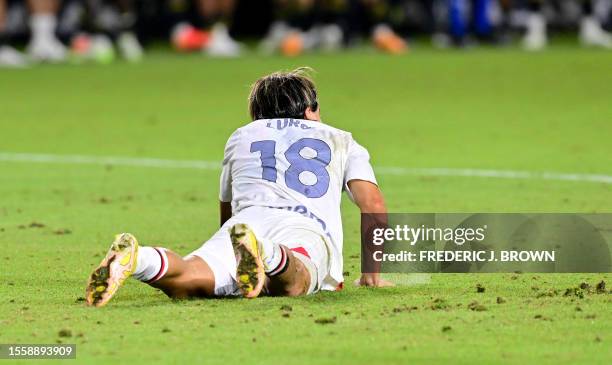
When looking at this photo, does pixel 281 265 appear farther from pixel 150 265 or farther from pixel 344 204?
pixel 344 204

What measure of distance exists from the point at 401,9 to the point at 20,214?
62.6ft

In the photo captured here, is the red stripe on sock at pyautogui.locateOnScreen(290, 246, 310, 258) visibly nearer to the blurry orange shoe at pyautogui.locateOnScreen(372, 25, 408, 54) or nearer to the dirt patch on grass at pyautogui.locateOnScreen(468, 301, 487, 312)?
the dirt patch on grass at pyautogui.locateOnScreen(468, 301, 487, 312)

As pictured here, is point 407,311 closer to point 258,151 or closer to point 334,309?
point 334,309

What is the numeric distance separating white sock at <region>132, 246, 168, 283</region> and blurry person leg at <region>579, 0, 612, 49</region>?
19365mm

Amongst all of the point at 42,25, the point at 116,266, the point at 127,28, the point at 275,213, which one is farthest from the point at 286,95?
the point at 127,28

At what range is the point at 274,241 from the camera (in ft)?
21.4

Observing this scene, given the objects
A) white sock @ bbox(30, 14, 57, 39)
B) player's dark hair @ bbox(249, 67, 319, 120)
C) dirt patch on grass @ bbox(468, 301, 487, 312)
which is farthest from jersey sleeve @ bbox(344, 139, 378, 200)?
white sock @ bbox(30, 14, 57, 39)

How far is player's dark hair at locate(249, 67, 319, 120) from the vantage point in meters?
6.98

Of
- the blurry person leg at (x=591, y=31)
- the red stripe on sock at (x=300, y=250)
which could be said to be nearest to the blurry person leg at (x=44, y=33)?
the blurry person leg at (x=591, y=31)

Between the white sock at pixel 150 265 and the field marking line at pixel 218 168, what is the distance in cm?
557

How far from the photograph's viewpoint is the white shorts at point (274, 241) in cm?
646

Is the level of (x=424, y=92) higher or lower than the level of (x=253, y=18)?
lower

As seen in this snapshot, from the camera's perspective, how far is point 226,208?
707 centimetres

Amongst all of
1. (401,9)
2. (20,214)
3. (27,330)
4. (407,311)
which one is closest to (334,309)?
(407,311)
